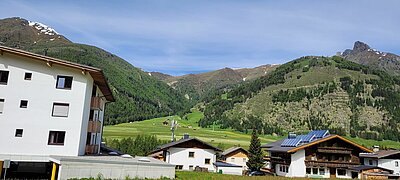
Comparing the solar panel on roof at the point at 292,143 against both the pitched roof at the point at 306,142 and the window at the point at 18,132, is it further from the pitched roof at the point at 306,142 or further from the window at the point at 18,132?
the window at the point at 18,132

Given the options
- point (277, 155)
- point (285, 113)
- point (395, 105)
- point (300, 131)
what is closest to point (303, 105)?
point (285, 113)

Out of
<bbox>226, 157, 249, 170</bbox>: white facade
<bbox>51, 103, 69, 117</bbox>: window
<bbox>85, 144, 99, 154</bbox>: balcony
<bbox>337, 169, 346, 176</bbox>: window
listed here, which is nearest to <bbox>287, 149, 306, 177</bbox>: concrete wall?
<bbox>337, 169, 346, 176</bbox>: window

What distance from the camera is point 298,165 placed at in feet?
172

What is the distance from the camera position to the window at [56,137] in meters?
30.9

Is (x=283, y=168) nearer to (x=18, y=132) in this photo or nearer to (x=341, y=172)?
(x=341, y=172)

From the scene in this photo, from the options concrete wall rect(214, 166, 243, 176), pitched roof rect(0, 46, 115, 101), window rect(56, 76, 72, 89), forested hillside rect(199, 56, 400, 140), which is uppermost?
forested hillside rect(199, 56, 400, 140)

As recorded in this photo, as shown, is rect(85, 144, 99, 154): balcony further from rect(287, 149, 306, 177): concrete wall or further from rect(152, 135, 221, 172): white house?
rect(287, 149, 306, 177): concrete wall

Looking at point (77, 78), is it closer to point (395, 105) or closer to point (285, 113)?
point (285, 113)

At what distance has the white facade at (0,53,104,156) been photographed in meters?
30.0

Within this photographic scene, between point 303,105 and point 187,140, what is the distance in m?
143

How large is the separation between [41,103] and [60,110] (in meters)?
1.75

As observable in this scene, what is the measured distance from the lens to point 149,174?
30.6 metres

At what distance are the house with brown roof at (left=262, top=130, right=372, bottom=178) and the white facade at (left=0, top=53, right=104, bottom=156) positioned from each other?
32550 mm

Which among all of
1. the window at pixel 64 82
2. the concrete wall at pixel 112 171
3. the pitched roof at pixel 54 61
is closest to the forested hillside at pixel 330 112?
the concrete wall at pixel 112 171
